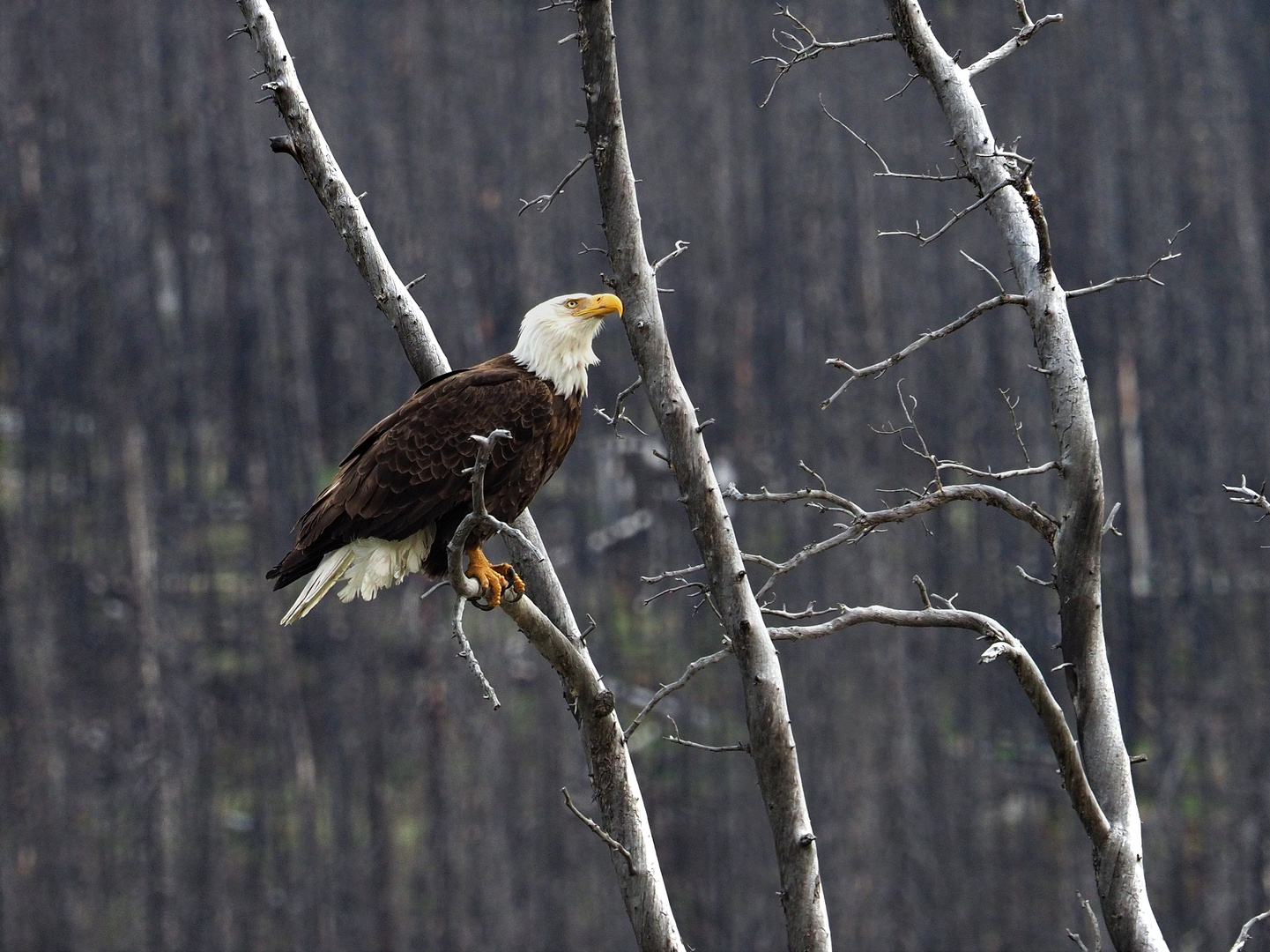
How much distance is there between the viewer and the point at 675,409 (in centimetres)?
430

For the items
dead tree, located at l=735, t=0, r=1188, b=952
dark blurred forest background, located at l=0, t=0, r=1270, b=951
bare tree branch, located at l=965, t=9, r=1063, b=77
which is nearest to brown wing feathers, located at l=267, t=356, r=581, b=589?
dead tree, located at l=735, t=0, r=1188, b=952

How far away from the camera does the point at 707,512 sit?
4297mm

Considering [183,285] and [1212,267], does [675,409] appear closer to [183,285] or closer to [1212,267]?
[183,285]

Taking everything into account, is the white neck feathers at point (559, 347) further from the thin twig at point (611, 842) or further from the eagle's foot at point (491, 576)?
the thin twig at point (611, 842)

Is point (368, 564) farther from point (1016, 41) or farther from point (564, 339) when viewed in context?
point (1016, 41)

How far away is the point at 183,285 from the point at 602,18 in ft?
21.9

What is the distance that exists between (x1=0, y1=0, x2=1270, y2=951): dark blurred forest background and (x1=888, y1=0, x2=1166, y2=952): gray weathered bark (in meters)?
5.61

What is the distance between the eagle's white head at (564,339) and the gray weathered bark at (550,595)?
0.37 m

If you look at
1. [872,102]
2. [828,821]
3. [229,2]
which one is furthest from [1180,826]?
[229,2]

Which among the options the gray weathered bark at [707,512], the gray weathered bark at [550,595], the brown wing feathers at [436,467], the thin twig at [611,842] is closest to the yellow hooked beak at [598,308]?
the brown wing feathers at [436,467]

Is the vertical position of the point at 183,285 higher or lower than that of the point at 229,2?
lower

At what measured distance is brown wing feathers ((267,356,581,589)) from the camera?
15.9 feet

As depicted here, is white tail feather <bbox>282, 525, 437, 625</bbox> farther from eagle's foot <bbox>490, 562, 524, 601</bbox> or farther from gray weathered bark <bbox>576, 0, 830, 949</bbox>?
gray weathered bark <bbox>576, 0, 830, 949</bbox>

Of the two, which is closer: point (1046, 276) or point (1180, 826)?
point (1046, 276)
